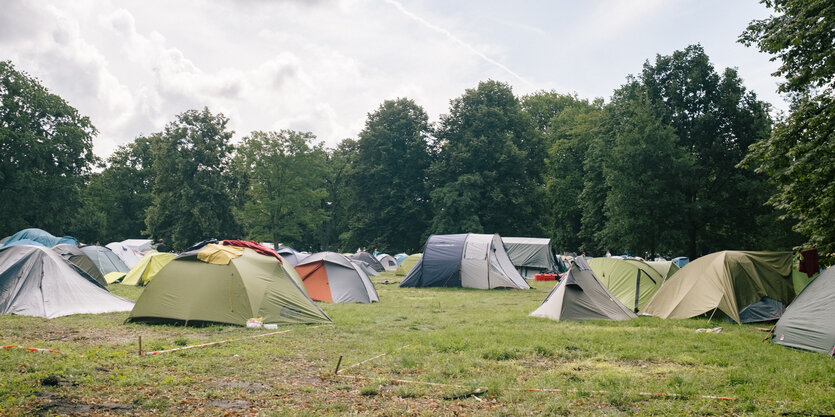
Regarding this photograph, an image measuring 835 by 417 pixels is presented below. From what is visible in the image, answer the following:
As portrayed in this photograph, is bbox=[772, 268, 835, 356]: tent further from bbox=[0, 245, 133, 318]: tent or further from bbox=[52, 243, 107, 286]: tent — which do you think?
bbox=[52, 243, 107, 286]: tent

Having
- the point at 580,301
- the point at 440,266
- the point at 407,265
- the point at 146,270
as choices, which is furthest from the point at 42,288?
the point at 407,265

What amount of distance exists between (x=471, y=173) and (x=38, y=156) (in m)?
32.4

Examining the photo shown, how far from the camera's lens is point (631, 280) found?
16.0 meters

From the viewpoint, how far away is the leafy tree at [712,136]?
3047cm

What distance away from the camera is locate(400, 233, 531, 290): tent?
24.0 m

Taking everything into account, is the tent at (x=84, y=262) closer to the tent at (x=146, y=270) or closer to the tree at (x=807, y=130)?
the tent at (x=146, y=270)

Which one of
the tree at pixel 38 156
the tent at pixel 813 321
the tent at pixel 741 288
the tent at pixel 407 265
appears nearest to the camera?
the tent at pixel 813 321

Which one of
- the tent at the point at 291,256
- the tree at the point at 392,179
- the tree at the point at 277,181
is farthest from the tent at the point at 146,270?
the tree at the point at 277,181

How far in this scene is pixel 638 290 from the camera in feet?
51.5

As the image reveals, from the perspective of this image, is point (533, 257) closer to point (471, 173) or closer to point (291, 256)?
point (471, 173)

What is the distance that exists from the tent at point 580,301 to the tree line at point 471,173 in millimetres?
14366

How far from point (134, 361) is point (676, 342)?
8.98 meters

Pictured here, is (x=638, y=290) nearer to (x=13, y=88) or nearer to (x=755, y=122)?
(x=755, y=122)

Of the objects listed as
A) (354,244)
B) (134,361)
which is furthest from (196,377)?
(354,244)
